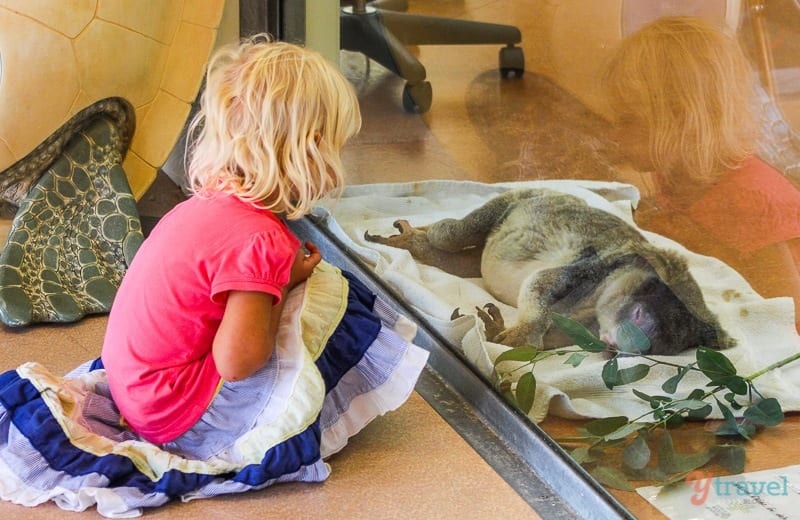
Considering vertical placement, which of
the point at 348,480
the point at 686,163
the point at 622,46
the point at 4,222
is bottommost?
the point at 348,480

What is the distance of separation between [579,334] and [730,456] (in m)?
0.40

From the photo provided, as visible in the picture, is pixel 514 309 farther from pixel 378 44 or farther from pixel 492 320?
pixel 378 44

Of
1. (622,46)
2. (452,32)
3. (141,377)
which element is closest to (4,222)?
(141,377)

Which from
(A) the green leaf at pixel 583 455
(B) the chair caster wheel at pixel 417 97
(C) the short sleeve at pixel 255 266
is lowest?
(A) the green leaf at pixel 583 455

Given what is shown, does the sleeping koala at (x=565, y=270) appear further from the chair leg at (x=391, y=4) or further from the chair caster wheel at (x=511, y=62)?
the chair leg at (x=391, y=4)

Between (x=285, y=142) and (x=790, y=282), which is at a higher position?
(x=285, y=142)

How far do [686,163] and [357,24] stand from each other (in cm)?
111

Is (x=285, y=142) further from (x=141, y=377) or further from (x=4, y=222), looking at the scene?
(x=4, y=222)

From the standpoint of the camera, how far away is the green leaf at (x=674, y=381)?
1455 mm

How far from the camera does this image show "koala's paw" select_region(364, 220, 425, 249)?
2223 millimetres

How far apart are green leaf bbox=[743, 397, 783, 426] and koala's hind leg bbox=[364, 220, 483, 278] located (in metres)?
0.76

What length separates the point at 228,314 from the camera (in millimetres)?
1390

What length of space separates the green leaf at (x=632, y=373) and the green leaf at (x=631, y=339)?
1.0 inches

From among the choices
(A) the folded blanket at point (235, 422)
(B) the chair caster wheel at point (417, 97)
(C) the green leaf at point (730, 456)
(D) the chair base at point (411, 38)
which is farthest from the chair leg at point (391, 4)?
(C) the green leaf at point (730, 456)
